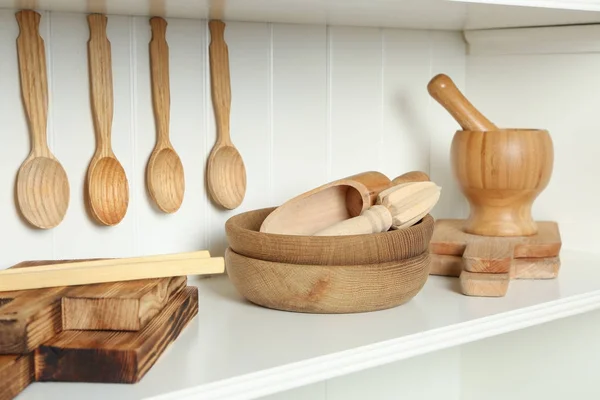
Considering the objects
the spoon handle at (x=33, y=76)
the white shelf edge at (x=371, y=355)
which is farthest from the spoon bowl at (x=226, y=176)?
Answer: the white shelf edge at (x=371, y=355)

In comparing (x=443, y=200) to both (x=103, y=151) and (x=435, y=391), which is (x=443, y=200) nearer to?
(x=435, y=391)

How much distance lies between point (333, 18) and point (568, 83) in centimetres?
40

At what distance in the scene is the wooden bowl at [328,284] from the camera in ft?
2.85

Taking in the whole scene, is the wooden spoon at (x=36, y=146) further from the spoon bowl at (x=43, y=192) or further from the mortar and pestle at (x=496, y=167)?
the mortar and pestle at (x=496, y=167)

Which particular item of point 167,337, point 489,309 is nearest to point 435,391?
point 489,309

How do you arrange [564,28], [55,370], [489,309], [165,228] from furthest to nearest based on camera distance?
[564,28], [165,228], [489,309], [55,370]

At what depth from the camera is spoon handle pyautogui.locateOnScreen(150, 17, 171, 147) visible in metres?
1.02

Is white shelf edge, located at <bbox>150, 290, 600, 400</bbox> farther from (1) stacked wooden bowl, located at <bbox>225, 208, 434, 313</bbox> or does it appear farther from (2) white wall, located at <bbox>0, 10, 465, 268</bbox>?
(2) white wall, located at <bbox>0, 10, 465, 268</bbox>

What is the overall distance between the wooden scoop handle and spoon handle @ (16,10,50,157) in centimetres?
55

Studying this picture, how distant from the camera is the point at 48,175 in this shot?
0.94 meters

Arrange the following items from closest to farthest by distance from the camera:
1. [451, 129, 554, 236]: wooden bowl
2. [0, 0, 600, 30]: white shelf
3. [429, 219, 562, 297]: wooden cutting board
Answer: [0, 0, 600, 30]: white shelf
[429, 219, 562, 297]: wooden cutting board
[451, 129, 554, 236]: wooden bowl

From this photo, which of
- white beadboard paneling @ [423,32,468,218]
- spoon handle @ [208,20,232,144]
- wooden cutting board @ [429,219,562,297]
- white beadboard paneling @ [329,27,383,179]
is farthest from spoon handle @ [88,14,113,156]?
white beadboard paneling @ [423,32,468,218]

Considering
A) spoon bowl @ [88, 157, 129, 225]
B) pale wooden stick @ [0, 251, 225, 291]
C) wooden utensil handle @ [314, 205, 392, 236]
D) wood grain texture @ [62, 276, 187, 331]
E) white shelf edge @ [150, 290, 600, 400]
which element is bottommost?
white shelf edge @ [150, 290, 600, 400]

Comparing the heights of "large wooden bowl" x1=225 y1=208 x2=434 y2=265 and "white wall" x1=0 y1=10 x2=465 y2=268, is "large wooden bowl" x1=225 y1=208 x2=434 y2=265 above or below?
below
